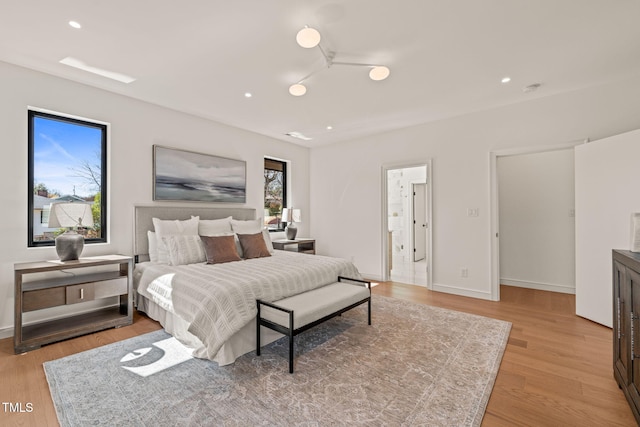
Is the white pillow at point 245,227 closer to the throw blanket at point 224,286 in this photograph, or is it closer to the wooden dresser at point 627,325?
the throw blanket at point 224,286

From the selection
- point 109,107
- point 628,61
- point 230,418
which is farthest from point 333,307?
point 628,61

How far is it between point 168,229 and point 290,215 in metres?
2.28

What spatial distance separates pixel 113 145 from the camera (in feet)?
11.3

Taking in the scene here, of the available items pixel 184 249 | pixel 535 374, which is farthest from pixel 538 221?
pixel 184 249

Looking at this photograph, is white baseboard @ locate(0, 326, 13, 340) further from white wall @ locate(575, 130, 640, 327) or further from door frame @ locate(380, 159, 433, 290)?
white wall @ locate(575, 130, 640, 327)

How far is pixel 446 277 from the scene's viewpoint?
4352 millimetres

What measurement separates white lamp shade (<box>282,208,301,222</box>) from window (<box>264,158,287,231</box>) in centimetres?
28

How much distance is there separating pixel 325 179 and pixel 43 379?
4.77 meters

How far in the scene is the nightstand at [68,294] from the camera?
2.50 m

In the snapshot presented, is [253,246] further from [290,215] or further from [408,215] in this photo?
[408,215]

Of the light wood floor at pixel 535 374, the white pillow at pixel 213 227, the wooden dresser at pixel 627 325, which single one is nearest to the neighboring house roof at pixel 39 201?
the light wood floor at pixel 535 374

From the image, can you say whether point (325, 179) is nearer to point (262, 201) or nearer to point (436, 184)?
point (262, 201)

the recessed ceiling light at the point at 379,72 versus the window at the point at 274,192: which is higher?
the recessed ceiling light at the point at 379,72

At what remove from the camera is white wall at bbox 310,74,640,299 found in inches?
132
